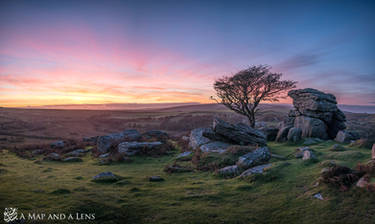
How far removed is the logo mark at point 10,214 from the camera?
6373 mm

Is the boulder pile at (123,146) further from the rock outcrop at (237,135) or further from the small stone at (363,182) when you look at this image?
the small stone at (363,182)

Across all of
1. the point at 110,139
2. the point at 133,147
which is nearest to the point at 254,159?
the point at 133,147

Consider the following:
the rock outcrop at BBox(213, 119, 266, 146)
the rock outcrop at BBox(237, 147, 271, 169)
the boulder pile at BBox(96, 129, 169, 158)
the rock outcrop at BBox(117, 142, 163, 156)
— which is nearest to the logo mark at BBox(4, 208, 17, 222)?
the rock outcrop at BBox(237, 147, 271, 169)

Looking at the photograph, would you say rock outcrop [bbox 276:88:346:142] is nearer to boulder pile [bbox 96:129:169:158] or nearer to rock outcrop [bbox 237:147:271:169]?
rock outcrop [bbox 237:147:271:169]

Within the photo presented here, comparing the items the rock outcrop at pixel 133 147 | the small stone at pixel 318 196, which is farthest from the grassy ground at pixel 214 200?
the rock outcrop at pixel 133 147

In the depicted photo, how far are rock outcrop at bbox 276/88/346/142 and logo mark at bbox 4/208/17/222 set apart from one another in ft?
83.6

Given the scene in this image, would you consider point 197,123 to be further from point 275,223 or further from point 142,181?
point 275,223

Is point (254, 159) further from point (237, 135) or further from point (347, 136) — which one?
point (347, 136)

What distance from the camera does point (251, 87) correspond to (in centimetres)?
3681

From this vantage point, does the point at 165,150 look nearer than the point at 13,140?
Yes

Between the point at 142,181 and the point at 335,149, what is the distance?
51.5 ft

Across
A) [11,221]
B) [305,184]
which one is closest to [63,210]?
[11,221]

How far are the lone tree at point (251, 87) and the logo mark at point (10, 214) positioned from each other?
33590 millimetres

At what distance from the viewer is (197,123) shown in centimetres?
6562
